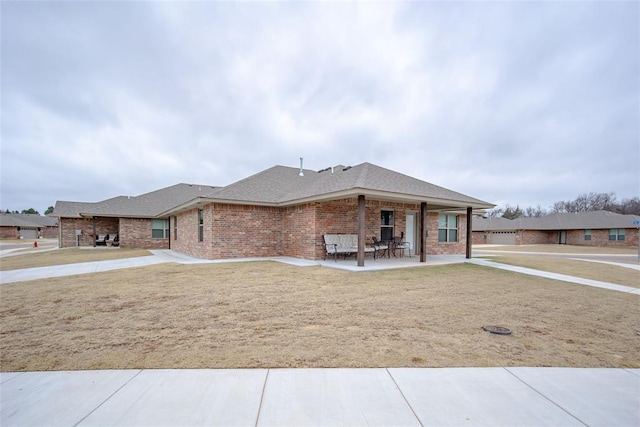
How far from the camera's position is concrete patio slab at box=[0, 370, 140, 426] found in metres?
2.33

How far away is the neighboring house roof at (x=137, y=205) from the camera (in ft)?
70.8

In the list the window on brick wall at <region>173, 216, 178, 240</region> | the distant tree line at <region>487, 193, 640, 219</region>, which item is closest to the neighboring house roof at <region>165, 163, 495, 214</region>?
the window on brick wall at <region>173, 216, 178, 240</region>

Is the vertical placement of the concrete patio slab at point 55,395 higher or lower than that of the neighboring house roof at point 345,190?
lower

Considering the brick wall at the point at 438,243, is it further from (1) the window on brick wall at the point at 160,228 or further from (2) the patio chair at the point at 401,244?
(1) the window on brick wall at the point at 160,228

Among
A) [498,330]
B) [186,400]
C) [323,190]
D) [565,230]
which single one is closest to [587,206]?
[565,230]

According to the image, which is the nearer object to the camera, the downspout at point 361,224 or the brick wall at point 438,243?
the downspout at point 361,224

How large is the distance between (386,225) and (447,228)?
17.6 feet

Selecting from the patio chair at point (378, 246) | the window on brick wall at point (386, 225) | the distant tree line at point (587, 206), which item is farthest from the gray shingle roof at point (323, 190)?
the distant tree line at point (587, 206)

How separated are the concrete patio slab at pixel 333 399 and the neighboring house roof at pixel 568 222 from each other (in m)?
43.1

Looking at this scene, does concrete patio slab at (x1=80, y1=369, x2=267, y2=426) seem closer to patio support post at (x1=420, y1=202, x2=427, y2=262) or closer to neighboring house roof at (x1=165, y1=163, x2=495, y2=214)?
neighboring house roof at (x1=165, y1=163, x2=495, y2=214)

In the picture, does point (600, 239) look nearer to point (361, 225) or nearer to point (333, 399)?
point (361, 225)

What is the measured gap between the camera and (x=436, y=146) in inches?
1005

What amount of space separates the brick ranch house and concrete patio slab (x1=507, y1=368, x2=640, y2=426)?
728 cm

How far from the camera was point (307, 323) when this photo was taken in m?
4.65
